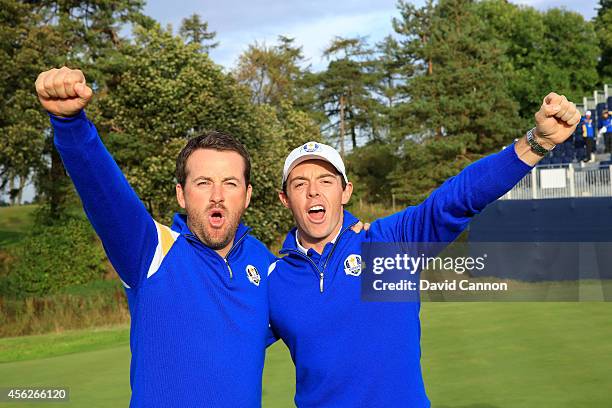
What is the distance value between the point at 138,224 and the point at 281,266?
101 cm

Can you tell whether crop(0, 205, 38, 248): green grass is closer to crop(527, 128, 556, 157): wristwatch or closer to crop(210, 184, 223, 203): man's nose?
crop(210, 184, 223, 203): man's nose

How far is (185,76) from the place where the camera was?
89.6 ft

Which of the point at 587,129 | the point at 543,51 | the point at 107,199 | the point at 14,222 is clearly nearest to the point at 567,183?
the point at 587,129

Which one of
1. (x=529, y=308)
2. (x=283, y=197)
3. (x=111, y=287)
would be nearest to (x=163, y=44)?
(x=111, y=287)

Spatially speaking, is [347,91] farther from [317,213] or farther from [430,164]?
[317,213]

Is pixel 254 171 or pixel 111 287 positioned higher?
pixel 254 171

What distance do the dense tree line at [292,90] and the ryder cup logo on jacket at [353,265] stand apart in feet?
76.1

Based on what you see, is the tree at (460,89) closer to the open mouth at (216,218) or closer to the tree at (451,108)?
the tree at (451,108)

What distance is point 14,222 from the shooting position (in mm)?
46219

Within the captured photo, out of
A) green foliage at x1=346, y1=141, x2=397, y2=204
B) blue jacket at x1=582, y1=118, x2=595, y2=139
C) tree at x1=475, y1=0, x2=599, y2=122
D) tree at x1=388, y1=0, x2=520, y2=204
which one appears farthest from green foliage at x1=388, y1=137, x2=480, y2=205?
tree at x1=475, y1=0, x2=599, y2=122

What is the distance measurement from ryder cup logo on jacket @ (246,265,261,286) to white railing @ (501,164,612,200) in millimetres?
20196

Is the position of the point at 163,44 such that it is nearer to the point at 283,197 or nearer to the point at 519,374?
the point at 519,374

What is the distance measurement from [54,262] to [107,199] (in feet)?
94.3

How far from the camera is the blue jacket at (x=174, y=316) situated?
3332 mm
